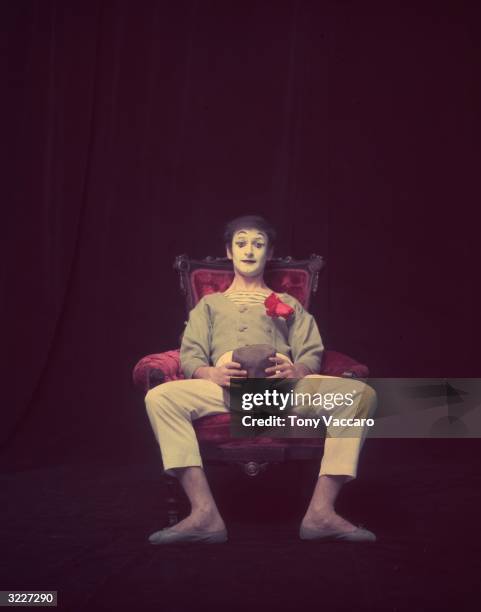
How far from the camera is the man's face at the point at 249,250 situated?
10.1 ft

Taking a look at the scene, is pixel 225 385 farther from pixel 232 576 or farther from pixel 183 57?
pixel 183 57

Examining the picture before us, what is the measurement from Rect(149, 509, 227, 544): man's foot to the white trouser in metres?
0.17

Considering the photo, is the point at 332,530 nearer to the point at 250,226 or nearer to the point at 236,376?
the point at 236,376

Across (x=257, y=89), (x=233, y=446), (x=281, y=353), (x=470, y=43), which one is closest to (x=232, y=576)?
(x=233, y=446)

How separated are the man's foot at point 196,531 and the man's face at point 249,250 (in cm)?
100

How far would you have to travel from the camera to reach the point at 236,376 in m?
2.72

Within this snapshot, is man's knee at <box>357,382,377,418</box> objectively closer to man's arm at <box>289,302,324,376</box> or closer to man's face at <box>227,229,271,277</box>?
man's arm at <box>289,302,324,376</box>

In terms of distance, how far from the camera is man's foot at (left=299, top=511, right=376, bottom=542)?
2545mm

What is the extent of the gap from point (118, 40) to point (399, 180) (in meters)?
1.63

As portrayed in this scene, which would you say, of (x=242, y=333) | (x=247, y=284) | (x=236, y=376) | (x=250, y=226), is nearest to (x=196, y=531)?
(x=236, y=376)

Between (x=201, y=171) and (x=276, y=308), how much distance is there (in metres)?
1.41

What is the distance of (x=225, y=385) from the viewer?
2.72m

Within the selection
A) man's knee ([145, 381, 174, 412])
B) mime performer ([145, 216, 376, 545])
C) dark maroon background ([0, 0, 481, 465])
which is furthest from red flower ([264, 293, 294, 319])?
dark maroon background ([0, 0, 481, 465])

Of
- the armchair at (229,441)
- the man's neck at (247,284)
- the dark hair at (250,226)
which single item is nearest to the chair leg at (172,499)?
the armchair at (229,441)
